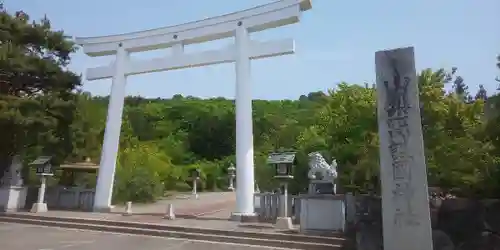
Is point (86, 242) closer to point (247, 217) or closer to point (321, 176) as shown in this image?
point (247, 217)

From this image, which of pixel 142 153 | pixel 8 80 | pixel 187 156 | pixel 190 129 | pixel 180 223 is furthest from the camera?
pixel 190 129

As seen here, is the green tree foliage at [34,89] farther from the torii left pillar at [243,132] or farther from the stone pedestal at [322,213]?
the stone pedestal at [322,213]

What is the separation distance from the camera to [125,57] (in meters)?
16.8

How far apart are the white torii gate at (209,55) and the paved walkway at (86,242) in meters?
3.11

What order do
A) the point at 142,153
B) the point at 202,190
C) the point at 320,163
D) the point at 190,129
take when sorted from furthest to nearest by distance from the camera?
the point at 190,129 → the point at 202,190 → the point at 142,153 → the point at 320,163

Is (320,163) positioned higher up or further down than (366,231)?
higher up

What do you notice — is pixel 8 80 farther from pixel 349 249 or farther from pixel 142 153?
pixel 349 249

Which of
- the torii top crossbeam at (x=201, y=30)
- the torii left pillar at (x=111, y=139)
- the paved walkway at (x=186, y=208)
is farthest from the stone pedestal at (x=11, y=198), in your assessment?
the torii top crossbeam at (x=201, y=30)

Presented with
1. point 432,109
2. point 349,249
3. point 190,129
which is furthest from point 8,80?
point 190,129

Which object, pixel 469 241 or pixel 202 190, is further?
pixel 202 190

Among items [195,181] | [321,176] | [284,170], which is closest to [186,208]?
[284,170]

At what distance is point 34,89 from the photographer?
57.4ft

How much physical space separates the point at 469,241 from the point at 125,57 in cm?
1444

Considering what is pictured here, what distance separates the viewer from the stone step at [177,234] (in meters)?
9.22
